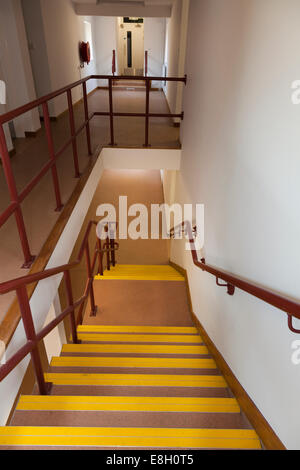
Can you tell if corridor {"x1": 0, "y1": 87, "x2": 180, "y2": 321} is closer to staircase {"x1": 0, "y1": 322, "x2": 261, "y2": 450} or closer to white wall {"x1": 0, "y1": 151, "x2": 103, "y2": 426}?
white wall {"x1": 0, "y1": 151, "x2": 103, "y2": 426}

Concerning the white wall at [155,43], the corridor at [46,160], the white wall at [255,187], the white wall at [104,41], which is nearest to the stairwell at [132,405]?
the white wall at [255,187]

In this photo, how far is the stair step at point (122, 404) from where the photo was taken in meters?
1.70

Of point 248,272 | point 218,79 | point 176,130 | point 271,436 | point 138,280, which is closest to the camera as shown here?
point 271,436

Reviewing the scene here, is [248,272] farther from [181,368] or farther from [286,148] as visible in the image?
[181,368]

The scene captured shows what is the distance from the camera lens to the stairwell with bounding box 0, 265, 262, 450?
57.6 inches

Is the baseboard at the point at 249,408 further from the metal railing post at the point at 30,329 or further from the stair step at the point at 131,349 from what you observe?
the metal railing post at the point at 30,329

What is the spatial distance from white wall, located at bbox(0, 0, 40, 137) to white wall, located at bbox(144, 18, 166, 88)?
22.7 ft

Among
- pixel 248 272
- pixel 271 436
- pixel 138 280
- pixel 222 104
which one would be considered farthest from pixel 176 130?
pixel 271 436

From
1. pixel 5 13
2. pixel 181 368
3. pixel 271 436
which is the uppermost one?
pixel 5 13

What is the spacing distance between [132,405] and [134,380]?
0.97ft

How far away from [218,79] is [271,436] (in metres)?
2.56

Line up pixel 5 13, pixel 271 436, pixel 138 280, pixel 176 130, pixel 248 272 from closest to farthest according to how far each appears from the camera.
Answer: pixel 271 436
pixel 248 272
pixel 5 13
pixel 138 280
pixel 176 130

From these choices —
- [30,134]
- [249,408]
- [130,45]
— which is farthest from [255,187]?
[130,45]

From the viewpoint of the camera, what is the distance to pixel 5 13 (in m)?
4.10
